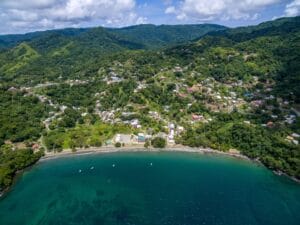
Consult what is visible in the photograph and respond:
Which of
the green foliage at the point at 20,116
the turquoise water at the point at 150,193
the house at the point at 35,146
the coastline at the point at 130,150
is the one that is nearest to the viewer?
the turquoise water at the point at 150,193

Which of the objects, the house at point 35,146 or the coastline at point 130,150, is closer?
the coastline at point 130,150

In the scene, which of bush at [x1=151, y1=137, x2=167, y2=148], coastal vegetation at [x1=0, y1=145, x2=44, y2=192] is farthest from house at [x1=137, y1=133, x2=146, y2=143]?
coastal vegetation at [x1=0, y1=145, x2=44, y2=192]

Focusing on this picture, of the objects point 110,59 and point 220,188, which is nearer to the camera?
point 220,188

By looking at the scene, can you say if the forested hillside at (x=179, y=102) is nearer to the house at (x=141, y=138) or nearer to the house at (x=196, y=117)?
the house at (x=196, y=117)

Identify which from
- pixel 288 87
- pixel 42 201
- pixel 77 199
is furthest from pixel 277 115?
pixel 42 201

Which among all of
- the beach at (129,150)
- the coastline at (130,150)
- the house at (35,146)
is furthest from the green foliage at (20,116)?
the beach at (129,150)

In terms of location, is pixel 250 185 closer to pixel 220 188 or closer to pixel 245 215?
pixel 220 188
